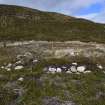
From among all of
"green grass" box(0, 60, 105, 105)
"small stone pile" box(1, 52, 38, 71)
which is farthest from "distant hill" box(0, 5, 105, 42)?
"green grass" box(0, 60, 105, 105)

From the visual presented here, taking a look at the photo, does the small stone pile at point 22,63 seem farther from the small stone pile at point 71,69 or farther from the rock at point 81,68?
the rock at point 81,68

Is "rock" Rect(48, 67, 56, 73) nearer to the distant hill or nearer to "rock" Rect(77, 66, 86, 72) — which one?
"rock" Rect(77, 66, 86, 72)

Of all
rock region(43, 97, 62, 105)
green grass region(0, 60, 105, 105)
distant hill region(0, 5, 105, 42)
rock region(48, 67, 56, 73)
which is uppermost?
distant hill region(0, 5, 105, 42)

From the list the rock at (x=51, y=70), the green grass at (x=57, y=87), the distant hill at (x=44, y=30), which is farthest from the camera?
the distant hill at (x=44, y=30)

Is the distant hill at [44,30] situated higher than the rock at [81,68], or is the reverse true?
the distant hill at [44,30]

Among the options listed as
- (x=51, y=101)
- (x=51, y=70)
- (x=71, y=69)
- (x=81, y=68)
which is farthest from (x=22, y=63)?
(x=51, y=101)

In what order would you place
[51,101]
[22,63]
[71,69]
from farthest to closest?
[22,63] → [71,69] → [51,101]

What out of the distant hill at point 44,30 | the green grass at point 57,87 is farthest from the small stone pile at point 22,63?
the distant hill at point 44,30

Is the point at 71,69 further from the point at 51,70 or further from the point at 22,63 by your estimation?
the point at 22,63

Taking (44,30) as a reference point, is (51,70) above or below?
below

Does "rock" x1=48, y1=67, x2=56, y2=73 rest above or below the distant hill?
below

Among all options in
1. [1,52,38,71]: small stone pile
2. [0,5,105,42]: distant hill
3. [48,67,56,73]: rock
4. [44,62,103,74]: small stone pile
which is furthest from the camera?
[0,5,105,42]: distant hill
